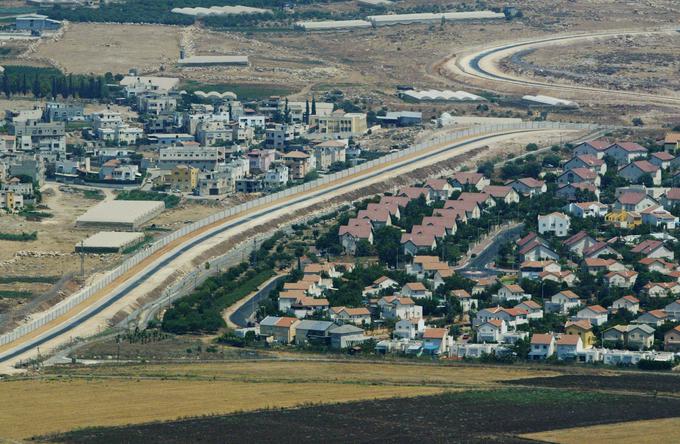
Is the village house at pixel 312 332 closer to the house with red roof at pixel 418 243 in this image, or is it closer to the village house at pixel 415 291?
the village house at pixel 415 291

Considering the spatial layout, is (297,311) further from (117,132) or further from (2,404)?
(117,132)

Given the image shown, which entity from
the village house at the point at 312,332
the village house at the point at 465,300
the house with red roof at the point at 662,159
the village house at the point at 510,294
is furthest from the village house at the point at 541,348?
the house with red roof at the point at 662,159

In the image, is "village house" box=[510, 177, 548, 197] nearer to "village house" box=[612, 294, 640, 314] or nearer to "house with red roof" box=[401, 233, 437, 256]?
"house with red roof" box=[401, 233, 437, 256]

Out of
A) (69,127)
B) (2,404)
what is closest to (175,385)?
(2,404)

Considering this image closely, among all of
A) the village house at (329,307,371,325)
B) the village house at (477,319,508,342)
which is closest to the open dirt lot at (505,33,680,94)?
the village house at (329,307,371,325)

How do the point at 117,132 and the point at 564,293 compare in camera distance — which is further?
the point at 117,132
